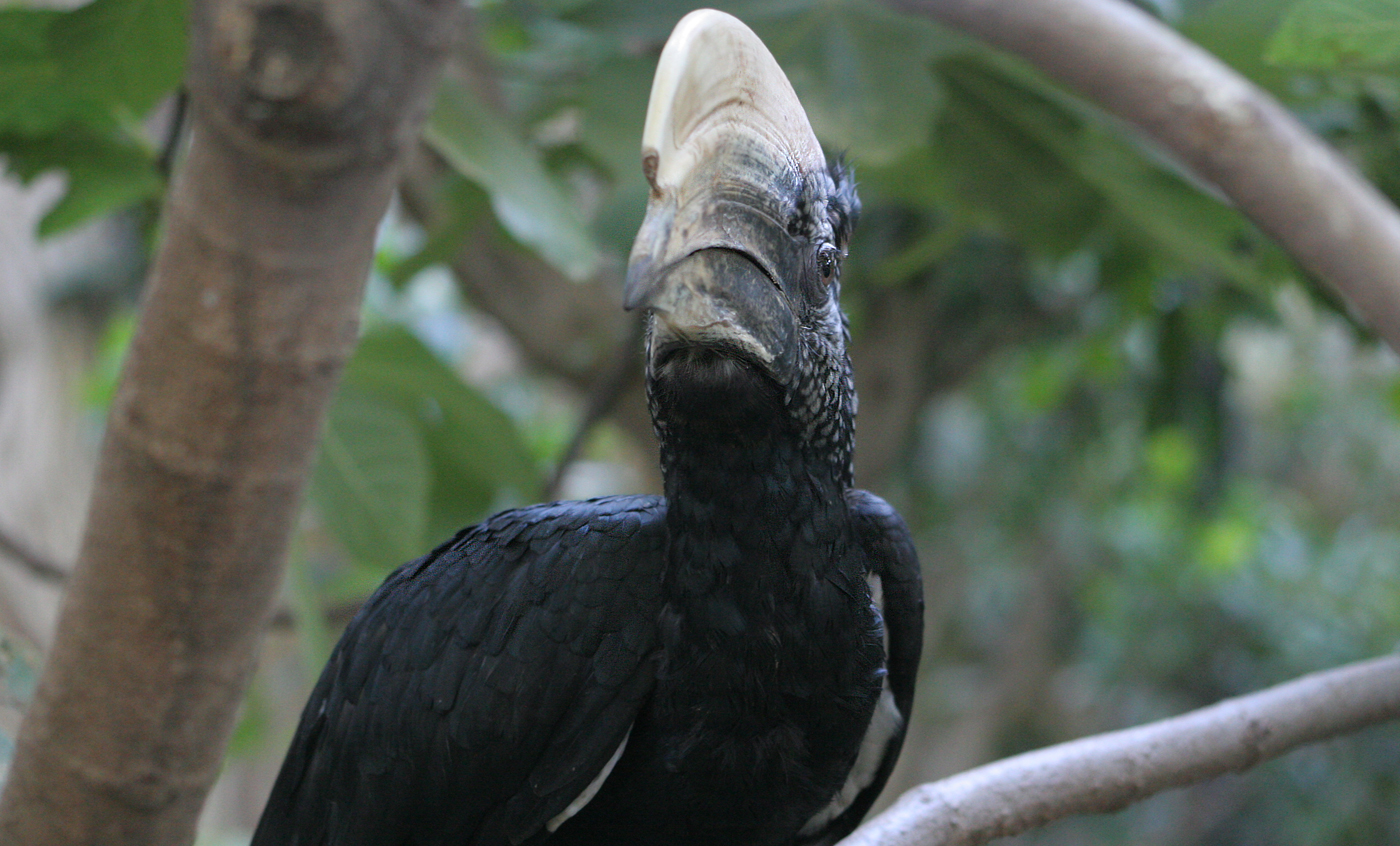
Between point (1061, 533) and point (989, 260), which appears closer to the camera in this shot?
point (989, 260)

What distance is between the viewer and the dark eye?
119cm

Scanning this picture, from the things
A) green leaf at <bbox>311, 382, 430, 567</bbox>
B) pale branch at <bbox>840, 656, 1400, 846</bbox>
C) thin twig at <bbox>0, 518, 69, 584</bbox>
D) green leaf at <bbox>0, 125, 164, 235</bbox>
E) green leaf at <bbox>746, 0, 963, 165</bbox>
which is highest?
green leaf at <bbox>746, 0, 963, 165</bbox>

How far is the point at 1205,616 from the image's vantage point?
5.39m

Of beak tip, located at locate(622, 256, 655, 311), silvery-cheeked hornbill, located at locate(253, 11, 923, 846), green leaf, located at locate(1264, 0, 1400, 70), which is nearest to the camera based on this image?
beak tip, located at locate(622, 256, 655, 311)

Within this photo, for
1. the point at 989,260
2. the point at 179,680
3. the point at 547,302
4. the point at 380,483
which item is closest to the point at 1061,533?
the point at 989,260

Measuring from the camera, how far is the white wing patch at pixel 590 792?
4.07 feet

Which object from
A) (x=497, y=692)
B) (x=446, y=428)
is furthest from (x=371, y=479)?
(x=497, y=692)

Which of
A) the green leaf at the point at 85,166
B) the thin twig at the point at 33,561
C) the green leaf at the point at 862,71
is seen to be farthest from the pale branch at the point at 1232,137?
the thin twig at the point at 33,561

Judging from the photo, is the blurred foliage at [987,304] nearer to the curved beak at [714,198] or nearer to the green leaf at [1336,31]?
the green leaf at [1336,31]

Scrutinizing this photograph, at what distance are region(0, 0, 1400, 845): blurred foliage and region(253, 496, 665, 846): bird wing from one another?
53cm

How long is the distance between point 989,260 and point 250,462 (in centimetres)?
232

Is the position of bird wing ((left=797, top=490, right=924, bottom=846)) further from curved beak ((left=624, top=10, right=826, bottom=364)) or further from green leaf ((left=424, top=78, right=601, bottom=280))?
green leaf ((left=424, top=78, right=601, bottom=280))

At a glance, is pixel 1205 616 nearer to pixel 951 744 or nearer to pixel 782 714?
pixel 951 744

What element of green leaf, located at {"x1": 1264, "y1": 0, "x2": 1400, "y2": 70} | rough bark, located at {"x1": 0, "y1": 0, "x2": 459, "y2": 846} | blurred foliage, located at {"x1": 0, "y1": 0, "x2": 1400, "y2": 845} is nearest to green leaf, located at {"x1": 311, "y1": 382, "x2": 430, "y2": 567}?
blurred foliage, located at {"x1": 0, "y1": 0, "x2": 1400, "y2": 845}
